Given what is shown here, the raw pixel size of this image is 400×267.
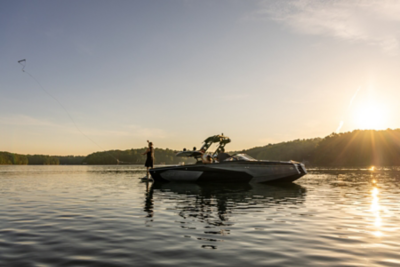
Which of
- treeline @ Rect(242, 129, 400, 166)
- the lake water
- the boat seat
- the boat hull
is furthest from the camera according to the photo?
treeline @ Rect(242, 129, 400, 166)

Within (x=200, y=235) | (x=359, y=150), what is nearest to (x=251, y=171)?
(x=200, y=235)

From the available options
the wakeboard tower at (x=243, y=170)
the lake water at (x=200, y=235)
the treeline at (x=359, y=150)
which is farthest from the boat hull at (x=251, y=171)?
the treeline at (x=359, y=150)

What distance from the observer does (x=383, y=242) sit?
7.25 m

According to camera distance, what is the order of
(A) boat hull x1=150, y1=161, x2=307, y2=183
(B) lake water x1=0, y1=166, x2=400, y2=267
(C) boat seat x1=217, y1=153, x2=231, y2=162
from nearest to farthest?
(B) lake water x1=0, y1=166, x2=400, y2=267
(A) boat hull x1=150, y1=161, x2=307, y2=183
(C) boat seat x1=217, y1=153, x2=231, y2=162

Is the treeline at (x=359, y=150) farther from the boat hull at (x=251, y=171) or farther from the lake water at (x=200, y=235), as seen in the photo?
the lake water at (x=200, y=235)

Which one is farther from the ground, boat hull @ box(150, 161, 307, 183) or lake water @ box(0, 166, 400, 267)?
boat hull @ box(150, 161, 307, 183)

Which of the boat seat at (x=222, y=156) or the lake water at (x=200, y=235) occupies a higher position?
the boat seat at (x=222, y=156)

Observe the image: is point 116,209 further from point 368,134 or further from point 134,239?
point 368,134

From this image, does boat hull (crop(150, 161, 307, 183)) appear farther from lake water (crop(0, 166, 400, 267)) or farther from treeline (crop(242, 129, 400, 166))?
treeline (crop(242, 129, 400, 166))

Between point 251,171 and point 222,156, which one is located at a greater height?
point 222,156

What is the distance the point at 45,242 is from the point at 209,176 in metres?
19.0

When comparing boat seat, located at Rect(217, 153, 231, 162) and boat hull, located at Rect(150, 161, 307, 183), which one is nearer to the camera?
boat hull, located at Rect(150, 161, 307, 183)

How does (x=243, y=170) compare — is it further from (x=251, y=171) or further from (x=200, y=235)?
(x=200, y=235)

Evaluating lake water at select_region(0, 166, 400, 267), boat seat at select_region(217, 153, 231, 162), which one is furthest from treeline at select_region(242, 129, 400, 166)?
lake water at select_region(0, 166, 400, 267)
